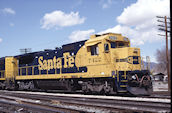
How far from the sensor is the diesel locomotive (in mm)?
12281

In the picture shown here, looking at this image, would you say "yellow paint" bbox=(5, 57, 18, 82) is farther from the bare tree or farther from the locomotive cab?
the bare tree

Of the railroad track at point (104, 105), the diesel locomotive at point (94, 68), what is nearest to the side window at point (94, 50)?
the diesel locomotive at point (94, 68)

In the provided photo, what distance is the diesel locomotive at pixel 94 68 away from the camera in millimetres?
12281

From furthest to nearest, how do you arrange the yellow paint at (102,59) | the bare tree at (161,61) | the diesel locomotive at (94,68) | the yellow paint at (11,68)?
the bare tree at (161,61) → the yellow paint at (11,68) → the yellow paint at (102,59) → the diesel locomotive at (94,68)

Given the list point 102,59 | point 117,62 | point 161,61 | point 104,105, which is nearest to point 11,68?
point 102,59

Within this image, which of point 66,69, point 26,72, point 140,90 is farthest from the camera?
point 26,72

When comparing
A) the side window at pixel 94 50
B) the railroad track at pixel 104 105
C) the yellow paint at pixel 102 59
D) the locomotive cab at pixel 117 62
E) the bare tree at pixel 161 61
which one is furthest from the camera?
the bare tree at pixel 161 61

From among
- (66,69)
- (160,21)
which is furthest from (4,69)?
(160,21)

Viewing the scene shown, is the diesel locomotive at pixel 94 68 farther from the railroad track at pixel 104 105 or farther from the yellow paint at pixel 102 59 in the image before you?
the railroad track at pixel 104 105

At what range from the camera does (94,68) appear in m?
13.7

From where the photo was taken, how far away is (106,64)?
13.1 meters

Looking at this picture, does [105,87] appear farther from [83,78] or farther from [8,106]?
[8,106]

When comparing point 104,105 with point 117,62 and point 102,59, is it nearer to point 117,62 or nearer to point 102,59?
point 117,62

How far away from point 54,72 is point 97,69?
15.3ft
